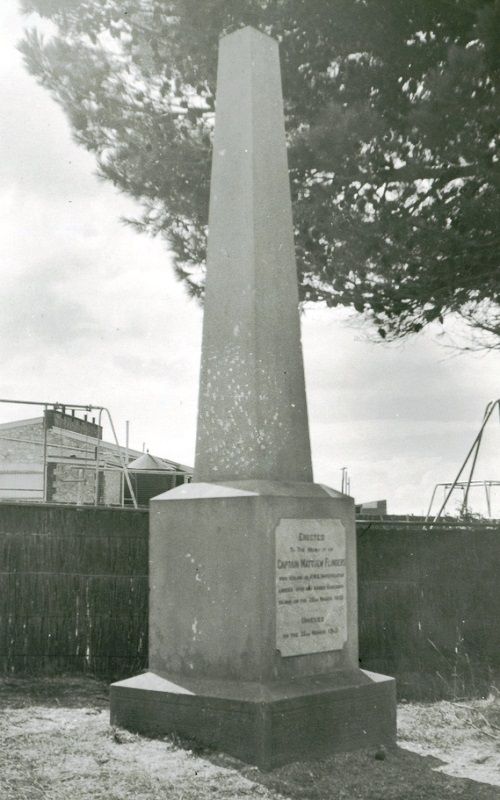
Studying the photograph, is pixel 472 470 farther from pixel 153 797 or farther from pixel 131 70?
pixel 153 797

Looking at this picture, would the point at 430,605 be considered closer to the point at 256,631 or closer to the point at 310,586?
the point at 310,586

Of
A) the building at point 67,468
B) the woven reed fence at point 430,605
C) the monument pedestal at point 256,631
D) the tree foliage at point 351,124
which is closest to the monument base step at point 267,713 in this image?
the monument pedestal at point 256,631

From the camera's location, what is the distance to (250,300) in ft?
16.6

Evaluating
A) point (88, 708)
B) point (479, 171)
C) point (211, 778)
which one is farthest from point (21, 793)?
point (479, 171)

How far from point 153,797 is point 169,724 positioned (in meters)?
0.89

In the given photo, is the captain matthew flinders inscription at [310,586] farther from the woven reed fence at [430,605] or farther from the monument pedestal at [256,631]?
the woven reed fence at [430,605]

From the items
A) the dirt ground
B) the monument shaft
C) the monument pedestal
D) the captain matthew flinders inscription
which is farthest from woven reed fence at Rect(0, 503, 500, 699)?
the captain matthew flinders inscription

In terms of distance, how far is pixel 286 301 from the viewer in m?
5.27

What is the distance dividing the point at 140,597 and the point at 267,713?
3.19m

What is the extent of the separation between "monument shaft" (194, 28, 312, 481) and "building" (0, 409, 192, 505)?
1190cm

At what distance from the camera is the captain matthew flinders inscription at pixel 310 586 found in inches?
185

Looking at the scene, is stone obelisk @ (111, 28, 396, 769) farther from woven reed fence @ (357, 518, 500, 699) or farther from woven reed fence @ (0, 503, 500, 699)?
woven reed fence @ (357, 518, 500, 699)

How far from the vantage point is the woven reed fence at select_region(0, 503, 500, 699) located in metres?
7.06

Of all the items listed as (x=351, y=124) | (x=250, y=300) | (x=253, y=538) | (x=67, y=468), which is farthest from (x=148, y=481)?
(x=253, y=538)
